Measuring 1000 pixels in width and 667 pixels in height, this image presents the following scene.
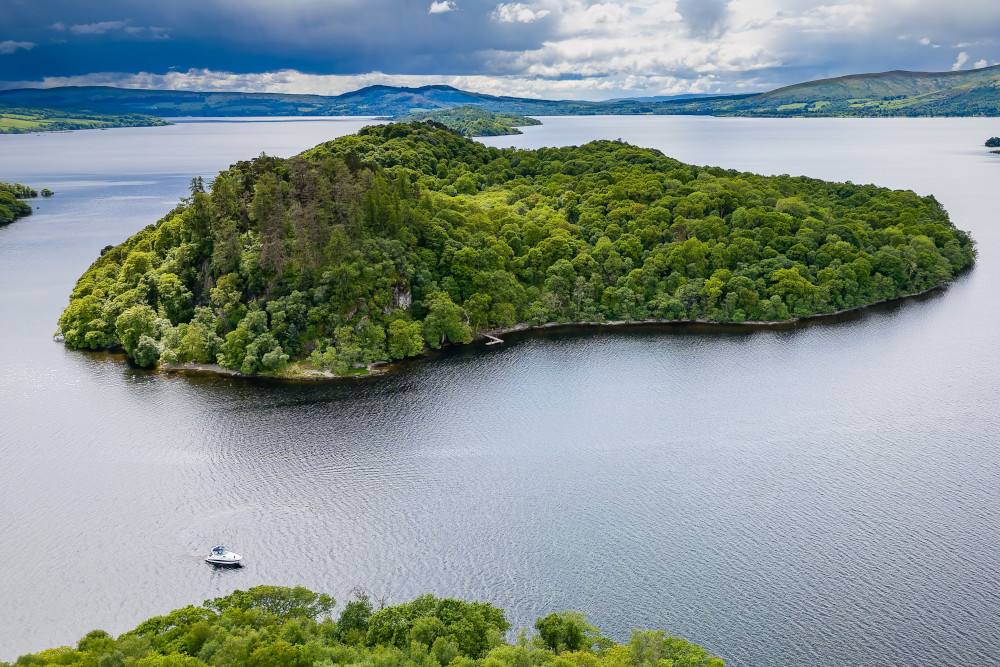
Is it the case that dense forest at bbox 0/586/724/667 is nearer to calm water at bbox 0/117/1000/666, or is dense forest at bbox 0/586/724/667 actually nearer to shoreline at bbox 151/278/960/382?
calm water at bbox 0/117/1000/666

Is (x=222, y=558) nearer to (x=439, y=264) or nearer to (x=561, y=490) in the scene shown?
(x=561, y=490)

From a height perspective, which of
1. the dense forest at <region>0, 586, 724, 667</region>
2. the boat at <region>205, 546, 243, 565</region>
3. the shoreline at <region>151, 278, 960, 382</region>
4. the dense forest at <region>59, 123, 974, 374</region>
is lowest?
the boat at <region>205, 546, 243, 565</region>

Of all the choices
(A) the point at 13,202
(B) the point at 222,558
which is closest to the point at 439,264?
(B) the point at 222,558

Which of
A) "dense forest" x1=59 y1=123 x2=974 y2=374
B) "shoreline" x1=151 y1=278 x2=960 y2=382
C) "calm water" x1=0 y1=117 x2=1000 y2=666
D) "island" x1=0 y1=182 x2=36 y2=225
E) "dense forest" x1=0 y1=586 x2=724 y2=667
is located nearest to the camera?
"dense forest" x1=0 y1=586 x2=724 y2=667

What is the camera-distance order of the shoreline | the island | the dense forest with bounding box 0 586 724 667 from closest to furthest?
1. the dense forest with bounding box 0 586 724 667
2. the shoreline
3. the island

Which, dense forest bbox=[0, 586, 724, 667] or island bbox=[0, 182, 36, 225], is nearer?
dense forest bbox=[0, 586, 724, 667]

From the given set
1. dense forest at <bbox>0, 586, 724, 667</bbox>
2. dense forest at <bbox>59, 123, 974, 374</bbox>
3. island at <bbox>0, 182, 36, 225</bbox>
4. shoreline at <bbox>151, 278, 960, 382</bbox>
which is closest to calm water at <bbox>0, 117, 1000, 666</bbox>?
shoreline at <bbox>151, 278, 960, 382</bbox>

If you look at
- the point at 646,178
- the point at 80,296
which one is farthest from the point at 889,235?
the point at 80,296

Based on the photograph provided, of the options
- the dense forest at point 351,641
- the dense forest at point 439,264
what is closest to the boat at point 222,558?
the dense forest at point 351,641
